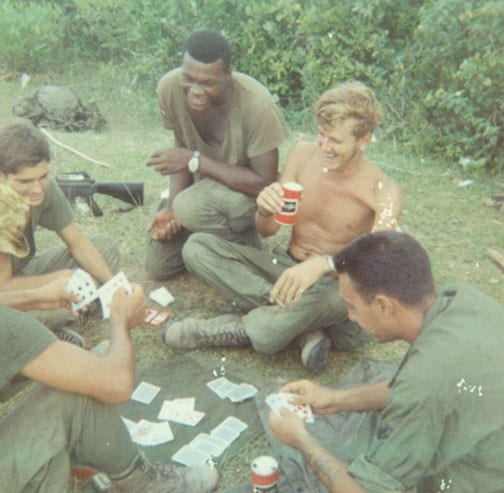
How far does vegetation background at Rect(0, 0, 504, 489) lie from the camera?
20.8 ft

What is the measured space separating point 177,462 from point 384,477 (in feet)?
5.00

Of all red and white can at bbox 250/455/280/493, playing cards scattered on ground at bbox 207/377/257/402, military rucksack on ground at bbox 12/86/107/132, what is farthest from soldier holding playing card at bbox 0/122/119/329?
military rucksack on ground at bbox 12/86/107/132

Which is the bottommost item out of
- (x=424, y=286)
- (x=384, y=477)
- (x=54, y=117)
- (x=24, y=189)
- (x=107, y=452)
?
(x=54, y=117)

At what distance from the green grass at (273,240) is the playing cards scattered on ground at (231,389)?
260mm

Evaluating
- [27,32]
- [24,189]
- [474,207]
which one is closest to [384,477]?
[24,189]

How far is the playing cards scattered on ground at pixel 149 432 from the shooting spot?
3879 millimetres

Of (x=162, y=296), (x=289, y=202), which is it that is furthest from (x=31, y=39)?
(x=289, y=202)

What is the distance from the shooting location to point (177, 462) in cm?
373

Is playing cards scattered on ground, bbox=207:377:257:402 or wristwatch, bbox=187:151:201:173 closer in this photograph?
playing cards scattered on ground, bbox=207:377:257:402

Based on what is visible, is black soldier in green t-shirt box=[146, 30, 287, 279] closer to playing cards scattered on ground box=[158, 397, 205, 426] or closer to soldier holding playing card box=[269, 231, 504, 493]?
playing cards scattered on ground box=[158, 397, 205, 426]

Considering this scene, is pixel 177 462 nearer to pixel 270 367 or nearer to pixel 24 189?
pixel 270 367

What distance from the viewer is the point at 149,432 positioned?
12.9 ft

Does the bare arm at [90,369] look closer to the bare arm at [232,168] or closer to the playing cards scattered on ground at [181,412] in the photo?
the playing cards scattered on ground at [181,412]

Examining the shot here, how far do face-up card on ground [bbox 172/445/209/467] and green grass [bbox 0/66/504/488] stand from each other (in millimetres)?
145
